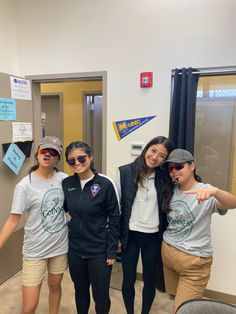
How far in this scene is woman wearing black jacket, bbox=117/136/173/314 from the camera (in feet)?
5.31

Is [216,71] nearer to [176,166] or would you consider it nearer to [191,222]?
[176,166]

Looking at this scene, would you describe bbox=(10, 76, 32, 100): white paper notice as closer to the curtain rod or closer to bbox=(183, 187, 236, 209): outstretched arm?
the curtain rod

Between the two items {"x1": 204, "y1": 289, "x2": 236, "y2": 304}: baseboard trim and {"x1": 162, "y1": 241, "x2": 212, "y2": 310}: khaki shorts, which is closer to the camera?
{"x1": 162, "y1": 241, "x2": 212, "y2": 310}: khaki shorts

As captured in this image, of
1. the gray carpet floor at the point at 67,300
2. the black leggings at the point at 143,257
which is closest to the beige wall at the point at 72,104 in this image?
the gray carpet floor at the point at 67,300

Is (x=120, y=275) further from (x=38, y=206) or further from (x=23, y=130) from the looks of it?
(x=23, y=130)

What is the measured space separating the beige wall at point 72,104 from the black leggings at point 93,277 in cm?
300

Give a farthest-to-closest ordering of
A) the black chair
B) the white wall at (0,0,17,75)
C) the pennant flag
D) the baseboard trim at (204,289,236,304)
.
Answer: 1. the white wall at (0,0,17,75)
2. the pennant flag
3. the baseboard trim at (204,289,236,304)
4. the black chair

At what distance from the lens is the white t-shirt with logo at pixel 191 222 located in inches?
58.7

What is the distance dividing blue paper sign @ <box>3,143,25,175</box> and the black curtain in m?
1.44

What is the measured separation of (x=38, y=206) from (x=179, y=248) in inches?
34.8

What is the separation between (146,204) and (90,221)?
381 millimetres

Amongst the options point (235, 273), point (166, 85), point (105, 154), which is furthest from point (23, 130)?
point (235, 273)

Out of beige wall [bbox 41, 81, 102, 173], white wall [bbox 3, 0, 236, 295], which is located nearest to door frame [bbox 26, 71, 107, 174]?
white wall [bbox 3, 0, 236, 295]

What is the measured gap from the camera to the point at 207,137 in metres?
2.27
